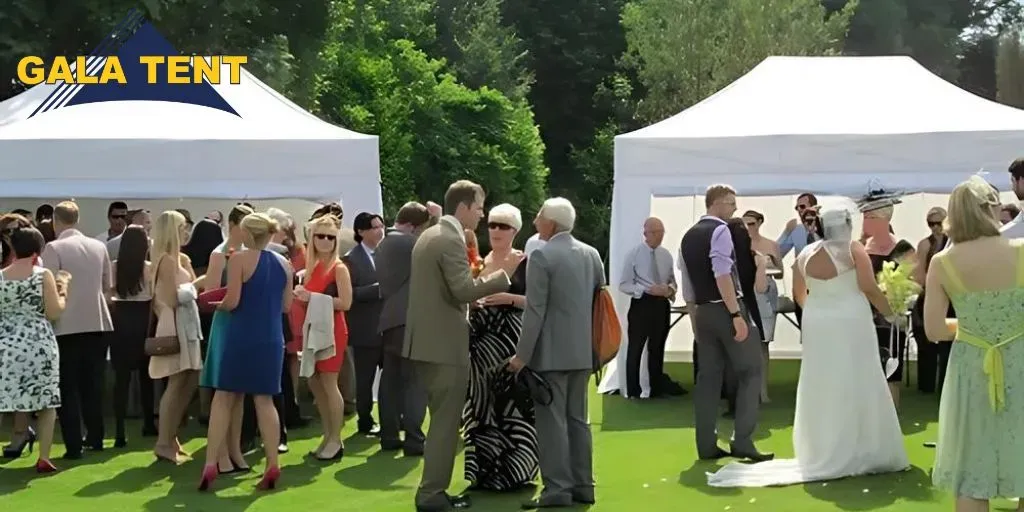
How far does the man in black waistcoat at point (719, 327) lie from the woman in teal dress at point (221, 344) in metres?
2.67

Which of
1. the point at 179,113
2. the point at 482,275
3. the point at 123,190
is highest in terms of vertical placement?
the point at 179,113

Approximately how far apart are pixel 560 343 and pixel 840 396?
1.73 m

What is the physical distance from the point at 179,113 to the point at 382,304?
3.15 meters

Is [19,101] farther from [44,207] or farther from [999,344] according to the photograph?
[999,344]

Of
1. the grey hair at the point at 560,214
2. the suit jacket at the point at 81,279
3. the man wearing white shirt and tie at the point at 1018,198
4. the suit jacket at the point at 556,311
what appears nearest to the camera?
the suit jacket at the point at 556,311

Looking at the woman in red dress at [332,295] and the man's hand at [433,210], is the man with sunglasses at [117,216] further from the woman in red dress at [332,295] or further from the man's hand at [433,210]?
the man's hand at [433,210]

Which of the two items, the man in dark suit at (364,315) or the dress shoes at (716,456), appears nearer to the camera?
the dress shoes at (716,456)

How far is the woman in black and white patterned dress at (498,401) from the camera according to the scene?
6316 mm

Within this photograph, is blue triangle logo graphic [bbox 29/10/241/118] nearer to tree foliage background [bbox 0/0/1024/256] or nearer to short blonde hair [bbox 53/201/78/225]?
short blonde hair [bbox 53/201/78/225]

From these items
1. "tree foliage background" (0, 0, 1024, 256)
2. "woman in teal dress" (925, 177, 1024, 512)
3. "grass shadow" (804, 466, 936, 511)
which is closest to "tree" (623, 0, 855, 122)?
"tree foliage background" (0, 0, 1024, 256)

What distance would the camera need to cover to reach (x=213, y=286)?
7309 millimetres

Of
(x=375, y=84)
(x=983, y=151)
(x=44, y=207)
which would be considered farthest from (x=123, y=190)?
(x=375, y=84)

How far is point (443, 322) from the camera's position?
5.88 metres

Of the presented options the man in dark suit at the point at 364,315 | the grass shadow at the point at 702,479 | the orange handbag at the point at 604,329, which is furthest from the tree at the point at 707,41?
the orange handbag at the point at 604,329
